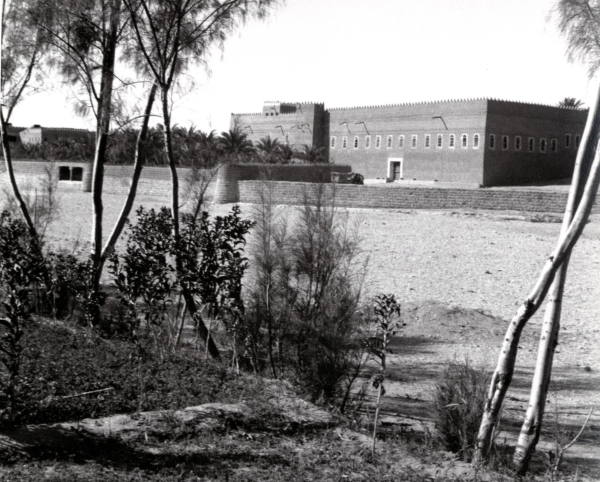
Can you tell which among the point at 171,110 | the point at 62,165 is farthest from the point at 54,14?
the point at 62,165

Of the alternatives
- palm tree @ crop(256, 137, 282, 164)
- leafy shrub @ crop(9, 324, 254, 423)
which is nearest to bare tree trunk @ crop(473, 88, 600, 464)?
leafy shrub @ crop(9, 324, 254, 423)

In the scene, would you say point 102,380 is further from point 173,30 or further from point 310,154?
point 310,154

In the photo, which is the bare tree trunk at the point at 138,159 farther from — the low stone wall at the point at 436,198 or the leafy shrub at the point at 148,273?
the low stone wall at the point at 436,198

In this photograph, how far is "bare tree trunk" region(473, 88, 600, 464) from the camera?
499 centimetres

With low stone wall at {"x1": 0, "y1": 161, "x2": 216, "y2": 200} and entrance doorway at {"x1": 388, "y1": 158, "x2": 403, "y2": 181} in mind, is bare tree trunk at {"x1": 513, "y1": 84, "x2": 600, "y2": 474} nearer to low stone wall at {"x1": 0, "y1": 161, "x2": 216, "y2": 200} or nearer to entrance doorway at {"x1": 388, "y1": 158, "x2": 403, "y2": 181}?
low stone wall at {"x1": 0, "y1": 161, "x2": 216, "y2": 200}

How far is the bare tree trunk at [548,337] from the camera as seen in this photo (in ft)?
16.8

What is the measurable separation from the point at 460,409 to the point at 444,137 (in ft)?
161

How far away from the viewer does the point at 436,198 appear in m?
27.1

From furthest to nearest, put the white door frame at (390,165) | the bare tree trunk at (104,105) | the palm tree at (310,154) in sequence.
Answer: the white door frame at (390,165) < the palm tree at (310,154) < the bare tree trunk at (104,105)

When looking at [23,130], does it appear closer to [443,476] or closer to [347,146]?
[347,146]

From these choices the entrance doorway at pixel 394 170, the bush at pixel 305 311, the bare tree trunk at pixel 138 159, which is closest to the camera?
the bush at pixel 305 311

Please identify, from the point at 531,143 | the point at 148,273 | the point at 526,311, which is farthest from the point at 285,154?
the point at 526,311

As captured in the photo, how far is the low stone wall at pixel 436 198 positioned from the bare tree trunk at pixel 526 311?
20097 millimetres

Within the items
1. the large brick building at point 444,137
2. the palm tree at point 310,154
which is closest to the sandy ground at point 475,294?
the palm tree at point 310,154
